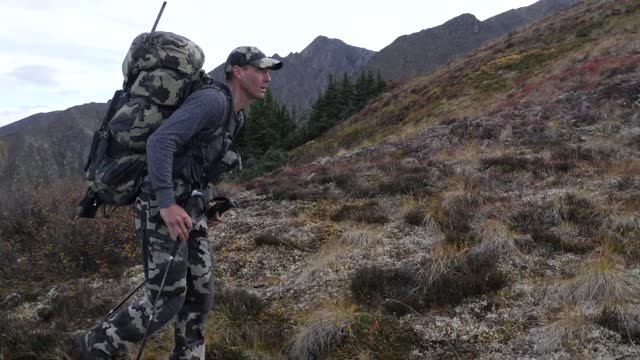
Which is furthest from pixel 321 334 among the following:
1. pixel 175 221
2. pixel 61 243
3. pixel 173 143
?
pixel 61 243

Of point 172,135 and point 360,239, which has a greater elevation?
point 172,135

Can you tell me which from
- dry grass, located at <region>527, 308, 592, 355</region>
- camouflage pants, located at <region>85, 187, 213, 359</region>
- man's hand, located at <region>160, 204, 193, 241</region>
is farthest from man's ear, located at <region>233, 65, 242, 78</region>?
dry grass, located at <region>527, 308, 592, 355</region>

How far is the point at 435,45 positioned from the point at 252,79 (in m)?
160

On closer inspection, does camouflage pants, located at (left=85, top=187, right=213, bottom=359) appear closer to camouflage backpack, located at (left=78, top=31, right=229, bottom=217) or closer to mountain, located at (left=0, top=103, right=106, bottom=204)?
camouflage backpack, located at (left=78, top=31, right=229, bottom=217)

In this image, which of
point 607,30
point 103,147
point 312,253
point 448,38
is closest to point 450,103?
point 607,30

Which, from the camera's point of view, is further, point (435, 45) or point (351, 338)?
point (435, 45)

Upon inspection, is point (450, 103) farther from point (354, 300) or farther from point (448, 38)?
point (448, 38)

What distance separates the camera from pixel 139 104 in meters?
2.68

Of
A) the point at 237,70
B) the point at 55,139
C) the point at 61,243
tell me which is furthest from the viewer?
the point at 55,139

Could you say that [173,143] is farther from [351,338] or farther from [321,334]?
[351,338]

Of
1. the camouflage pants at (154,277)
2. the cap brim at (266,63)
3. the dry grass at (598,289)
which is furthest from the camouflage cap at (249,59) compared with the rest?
the dry grass at (598,289)

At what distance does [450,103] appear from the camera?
24406 mm

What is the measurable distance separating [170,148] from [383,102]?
114 feet

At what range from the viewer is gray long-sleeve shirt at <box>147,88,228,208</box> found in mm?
2502
